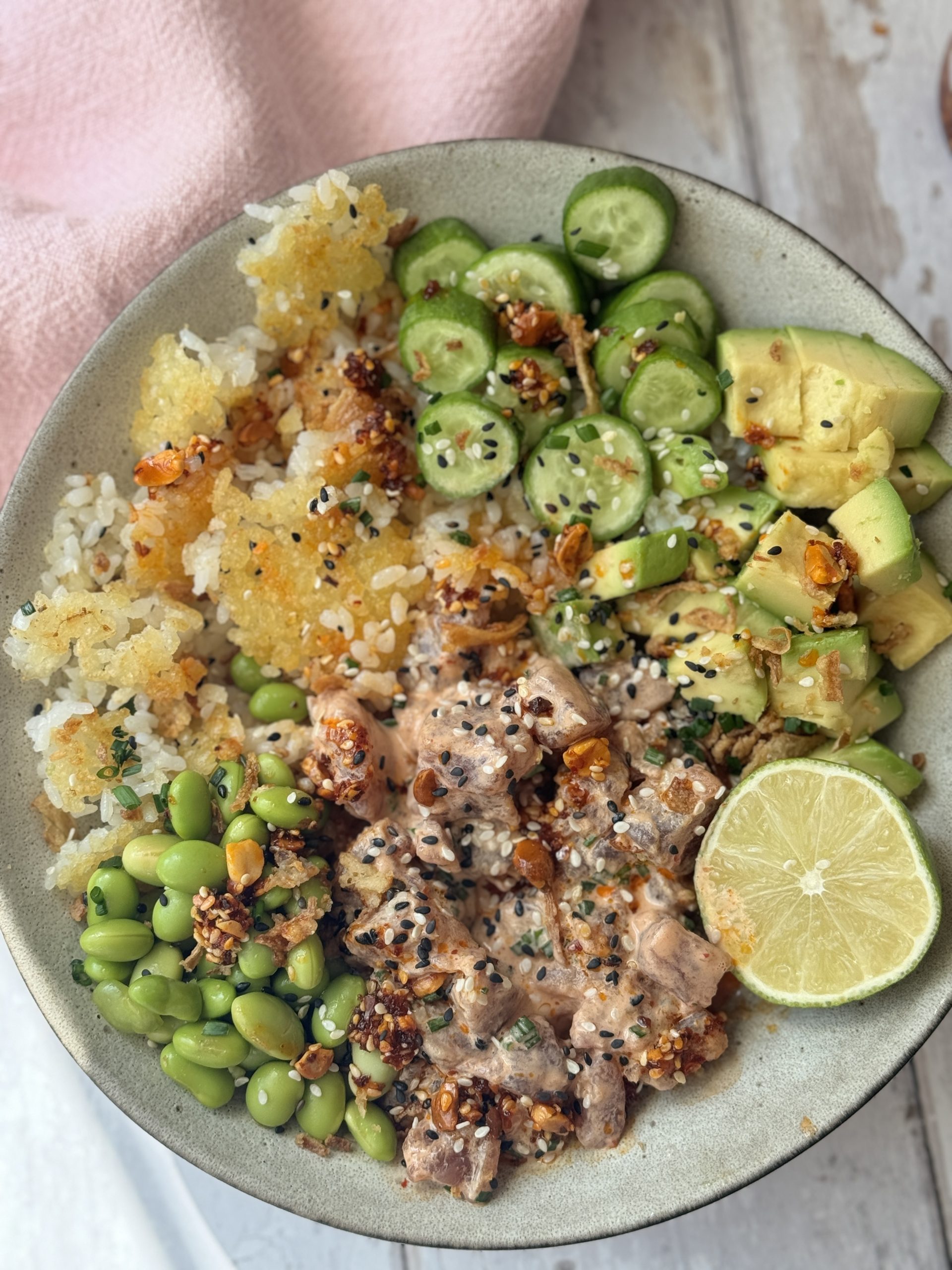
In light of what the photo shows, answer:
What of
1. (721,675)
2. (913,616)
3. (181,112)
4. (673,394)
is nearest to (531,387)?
(673,394)

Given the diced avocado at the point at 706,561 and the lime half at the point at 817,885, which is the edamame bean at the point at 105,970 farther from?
the diced avocado at the point at 706,561

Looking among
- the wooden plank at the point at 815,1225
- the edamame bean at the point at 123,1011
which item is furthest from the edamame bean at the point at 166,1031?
the wooden plank at the point at 815,1225

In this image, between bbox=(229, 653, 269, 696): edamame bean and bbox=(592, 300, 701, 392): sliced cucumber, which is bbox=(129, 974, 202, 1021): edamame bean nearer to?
bbox=(229, 653, 269, 696): edamame bean

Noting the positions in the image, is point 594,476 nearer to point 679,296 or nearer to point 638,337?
point 638,337

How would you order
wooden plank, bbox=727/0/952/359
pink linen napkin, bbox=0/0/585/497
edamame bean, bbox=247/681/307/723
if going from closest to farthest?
edamame bean, bbox=247/681/307/723, pink linen napkin, bbox=0/0/585/497, wooden plank, bbox=727/0/952/359

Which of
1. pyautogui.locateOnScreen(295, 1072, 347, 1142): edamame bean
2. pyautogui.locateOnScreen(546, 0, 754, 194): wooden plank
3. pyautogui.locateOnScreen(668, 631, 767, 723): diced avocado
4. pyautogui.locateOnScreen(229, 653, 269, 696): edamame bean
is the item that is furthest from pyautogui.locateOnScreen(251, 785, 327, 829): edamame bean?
pyautogui.locateOnScreen(546, 0, 754, 194): wooden plank

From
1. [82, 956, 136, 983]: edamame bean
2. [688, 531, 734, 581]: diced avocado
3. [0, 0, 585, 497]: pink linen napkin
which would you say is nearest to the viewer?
[82, 956, 136, 983]: edamame bean

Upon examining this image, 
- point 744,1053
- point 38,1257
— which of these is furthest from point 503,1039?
point 38,1257

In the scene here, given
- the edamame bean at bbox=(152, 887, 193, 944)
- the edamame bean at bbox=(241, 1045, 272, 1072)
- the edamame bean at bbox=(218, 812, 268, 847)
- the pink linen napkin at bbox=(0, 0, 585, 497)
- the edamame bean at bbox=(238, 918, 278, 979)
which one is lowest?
the edamame bean at bbox=(241, 1045, 272, 1072)

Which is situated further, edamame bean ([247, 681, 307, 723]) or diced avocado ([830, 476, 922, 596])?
edamame bean ([247, 681, 307, 723])
